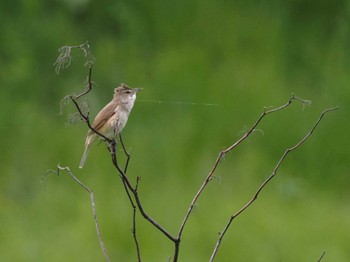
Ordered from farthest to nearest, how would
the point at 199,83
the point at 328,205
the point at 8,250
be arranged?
the point at 199,83, the point at 328,205, the point at 8,250

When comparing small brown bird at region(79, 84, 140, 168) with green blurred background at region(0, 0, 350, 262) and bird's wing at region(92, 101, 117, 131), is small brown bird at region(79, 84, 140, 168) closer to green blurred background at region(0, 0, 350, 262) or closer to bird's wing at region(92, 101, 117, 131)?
bird's wing at region(92, 101, 117, 131)

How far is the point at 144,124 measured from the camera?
7.40 metres

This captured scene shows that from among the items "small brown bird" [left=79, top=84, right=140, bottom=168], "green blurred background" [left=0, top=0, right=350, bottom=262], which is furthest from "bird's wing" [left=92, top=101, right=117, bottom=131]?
"green blurred background" [left=0, top=0, right=350, bottom=262]

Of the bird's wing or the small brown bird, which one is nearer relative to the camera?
the small brown bird

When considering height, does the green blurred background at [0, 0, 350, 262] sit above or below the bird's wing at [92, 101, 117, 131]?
above

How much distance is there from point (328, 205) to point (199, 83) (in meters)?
1.21

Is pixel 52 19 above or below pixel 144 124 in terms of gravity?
above

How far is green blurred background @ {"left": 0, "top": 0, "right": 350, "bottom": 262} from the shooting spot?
21.8 feet

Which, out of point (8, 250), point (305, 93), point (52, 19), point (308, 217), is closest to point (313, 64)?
point (305, 93)

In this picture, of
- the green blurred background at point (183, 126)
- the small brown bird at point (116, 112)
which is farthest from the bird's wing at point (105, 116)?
the green blurred background at point (183, 126)

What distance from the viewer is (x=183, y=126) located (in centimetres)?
741

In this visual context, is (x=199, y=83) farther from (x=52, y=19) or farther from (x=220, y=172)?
(x=52, y=19)

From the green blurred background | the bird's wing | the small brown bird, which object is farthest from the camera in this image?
the green blurred background

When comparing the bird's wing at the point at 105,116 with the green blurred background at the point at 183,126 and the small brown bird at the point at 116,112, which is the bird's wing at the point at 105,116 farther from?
the green blurred background at the point at 183,126
